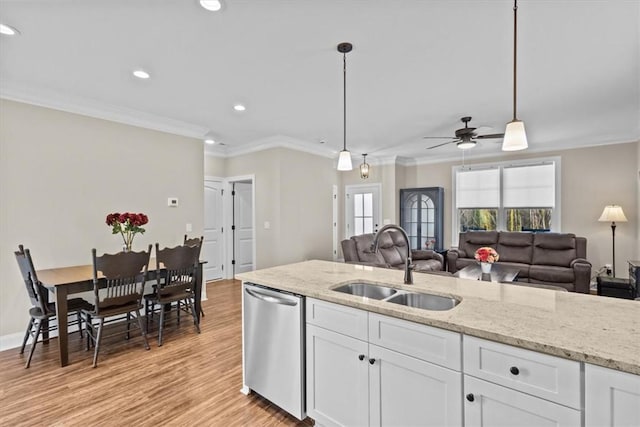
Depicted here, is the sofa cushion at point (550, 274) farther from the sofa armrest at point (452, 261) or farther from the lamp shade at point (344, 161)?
the lamp shade at point (344, 161)

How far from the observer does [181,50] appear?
2494 millimetres

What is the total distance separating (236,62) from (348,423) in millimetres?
2830

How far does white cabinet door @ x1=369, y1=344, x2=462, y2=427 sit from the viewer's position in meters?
1.33

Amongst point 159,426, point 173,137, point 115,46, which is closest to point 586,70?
point 115,46

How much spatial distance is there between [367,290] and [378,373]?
2.04 ft

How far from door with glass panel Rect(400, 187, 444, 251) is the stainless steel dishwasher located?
5.45 m

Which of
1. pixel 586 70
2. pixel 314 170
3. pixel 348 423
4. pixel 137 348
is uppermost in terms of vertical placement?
pixel 586 70

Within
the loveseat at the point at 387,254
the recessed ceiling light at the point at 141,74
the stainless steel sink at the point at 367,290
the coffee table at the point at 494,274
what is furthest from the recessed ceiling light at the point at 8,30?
the coffee table at the point at 494,274

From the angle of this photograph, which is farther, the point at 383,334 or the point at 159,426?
the point at 159,426

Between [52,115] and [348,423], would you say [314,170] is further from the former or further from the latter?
[348,423]

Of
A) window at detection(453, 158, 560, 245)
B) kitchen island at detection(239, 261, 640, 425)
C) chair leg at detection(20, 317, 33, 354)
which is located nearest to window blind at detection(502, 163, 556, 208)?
window at detection(453, 158, 560, 245)

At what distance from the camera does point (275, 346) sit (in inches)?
80.1

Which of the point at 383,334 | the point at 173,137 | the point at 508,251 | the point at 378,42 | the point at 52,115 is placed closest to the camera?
the point at 383,334

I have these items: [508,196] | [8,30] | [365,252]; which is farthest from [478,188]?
[8,30]
